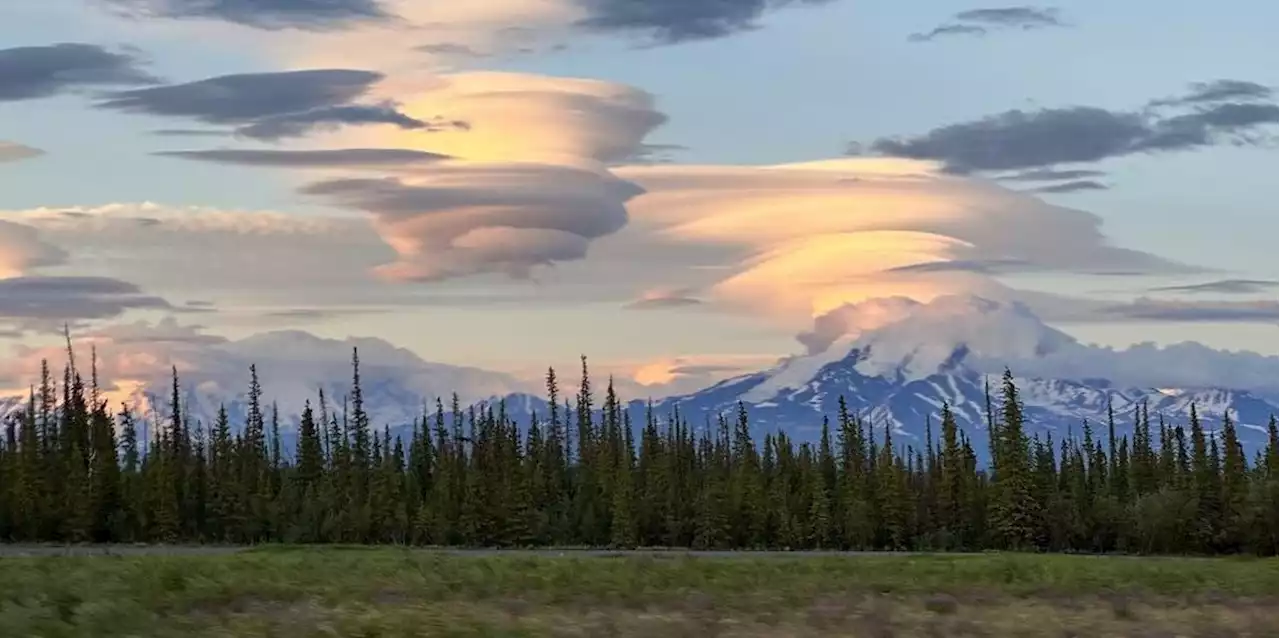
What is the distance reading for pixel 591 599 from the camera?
2989cm

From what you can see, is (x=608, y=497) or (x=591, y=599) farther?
(x=608, y=497)

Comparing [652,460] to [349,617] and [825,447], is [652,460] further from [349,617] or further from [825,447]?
[349,617]

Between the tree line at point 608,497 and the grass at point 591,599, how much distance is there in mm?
62850

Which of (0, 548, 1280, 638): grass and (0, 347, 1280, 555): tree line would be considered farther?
(0, 347, 1280, 555): tree line

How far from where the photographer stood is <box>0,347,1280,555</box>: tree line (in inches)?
3949

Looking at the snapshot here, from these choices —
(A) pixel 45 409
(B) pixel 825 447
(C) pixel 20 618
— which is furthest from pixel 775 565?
(B) pixel 825 447

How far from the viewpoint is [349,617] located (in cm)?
2514

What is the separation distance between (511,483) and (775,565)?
232 ft

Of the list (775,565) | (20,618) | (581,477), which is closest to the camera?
(20,618)

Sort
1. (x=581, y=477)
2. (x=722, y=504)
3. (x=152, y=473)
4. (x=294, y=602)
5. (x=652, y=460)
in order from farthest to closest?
(x=652, y=460)
(x=581, y=477)
(x=722, y=504)
(x=152, y=473)
(x=294, y=602)

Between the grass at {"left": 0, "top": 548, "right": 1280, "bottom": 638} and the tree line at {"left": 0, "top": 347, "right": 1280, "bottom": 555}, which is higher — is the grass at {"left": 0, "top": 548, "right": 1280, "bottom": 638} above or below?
above

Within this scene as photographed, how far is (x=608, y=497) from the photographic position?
4606 inches

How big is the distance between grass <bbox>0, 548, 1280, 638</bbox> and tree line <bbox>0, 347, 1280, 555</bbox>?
206 feet

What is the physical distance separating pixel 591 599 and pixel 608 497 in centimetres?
8743
